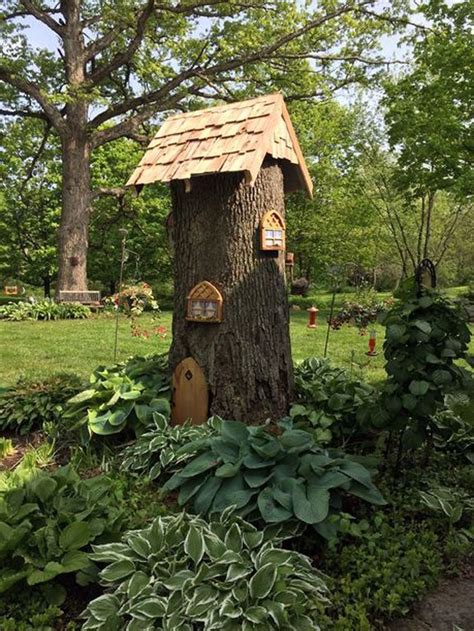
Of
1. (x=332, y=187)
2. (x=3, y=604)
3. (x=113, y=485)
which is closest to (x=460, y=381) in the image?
(x=113, y=485)

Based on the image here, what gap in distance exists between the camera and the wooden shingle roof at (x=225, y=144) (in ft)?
12.1

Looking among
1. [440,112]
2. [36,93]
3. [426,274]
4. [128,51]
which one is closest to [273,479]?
[426,274]

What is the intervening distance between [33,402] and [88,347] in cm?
377

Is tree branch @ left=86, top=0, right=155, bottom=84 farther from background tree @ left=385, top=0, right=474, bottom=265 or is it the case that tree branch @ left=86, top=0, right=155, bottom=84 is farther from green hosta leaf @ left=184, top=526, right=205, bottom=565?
green hosta leaf @ left=184, top=526, right=205, bottom=565

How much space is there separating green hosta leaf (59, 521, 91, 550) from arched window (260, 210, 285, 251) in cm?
233

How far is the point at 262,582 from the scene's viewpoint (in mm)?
2078

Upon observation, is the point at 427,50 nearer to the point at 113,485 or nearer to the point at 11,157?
the point at 113,485

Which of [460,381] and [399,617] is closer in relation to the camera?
[399,617]

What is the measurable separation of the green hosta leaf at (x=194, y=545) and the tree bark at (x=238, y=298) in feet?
5.03

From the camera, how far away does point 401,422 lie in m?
2.96

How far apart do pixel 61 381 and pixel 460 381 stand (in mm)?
3509

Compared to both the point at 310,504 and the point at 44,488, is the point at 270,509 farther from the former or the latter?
the point at 44,488

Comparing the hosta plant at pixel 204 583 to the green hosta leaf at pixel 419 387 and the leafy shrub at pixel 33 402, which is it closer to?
the green hosta leaf at pixel 419 387

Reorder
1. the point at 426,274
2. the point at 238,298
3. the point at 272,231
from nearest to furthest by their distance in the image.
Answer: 1. the point at 426,274
2. the point at 238,298
3. the point at 272,231
